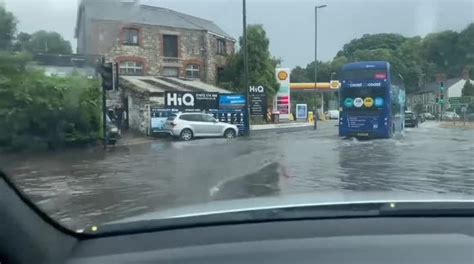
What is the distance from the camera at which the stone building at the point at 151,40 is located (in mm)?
1993

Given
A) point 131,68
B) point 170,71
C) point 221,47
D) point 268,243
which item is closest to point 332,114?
point 221,47

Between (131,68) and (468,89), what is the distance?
178 cm

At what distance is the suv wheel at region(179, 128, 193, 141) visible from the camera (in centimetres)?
279

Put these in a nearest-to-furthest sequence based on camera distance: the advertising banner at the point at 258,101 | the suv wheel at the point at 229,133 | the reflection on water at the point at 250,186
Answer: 1. the reflection on water at the point at 250,186
2. the advertising banner at the point at 258,101
3. the suv wheel at the point at 229,133

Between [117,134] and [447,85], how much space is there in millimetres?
1616

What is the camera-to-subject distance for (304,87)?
2875 millimetres

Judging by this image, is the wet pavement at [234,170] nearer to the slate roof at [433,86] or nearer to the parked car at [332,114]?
the parked car at [332,114]

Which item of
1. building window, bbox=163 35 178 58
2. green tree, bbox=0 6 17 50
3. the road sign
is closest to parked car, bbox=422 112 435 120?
the road sign

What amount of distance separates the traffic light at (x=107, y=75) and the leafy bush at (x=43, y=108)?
69 mm

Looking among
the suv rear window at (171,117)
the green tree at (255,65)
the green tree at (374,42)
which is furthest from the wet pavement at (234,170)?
the green tree at (374,42)

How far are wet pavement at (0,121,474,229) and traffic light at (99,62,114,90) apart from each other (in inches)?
10.8

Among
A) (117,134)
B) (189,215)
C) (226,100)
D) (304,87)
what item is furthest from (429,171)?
(189,215)

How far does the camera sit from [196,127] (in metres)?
2.91

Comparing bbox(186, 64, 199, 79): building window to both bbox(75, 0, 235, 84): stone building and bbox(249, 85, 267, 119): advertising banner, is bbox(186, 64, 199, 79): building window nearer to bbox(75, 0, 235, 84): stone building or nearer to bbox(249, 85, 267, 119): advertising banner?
bbox(75, 0, 235, 84): stone building
